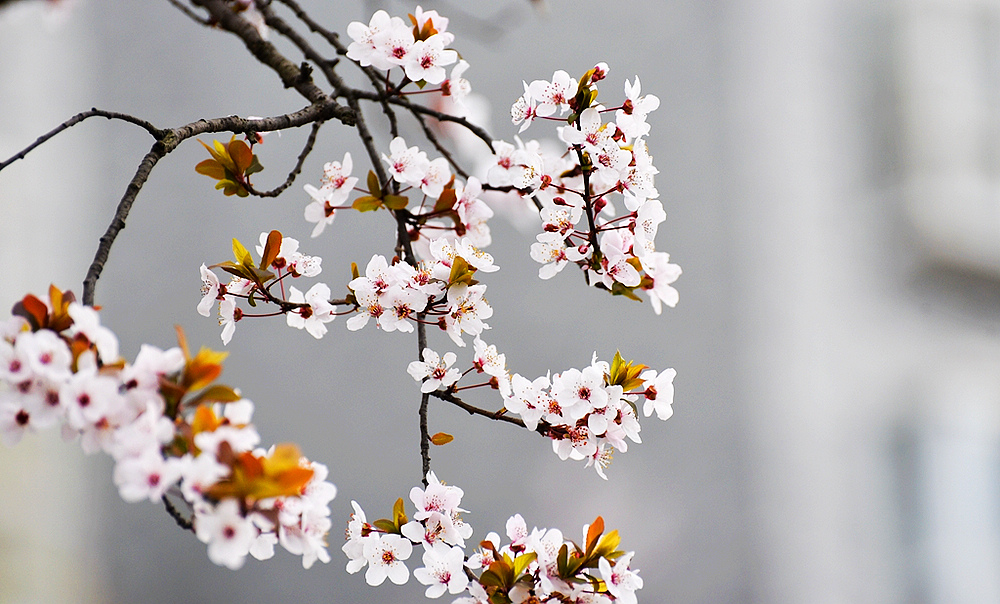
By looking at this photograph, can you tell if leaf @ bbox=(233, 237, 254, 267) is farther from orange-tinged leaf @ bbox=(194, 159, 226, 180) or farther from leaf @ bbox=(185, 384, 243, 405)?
leaf @ bbox=(185, 384, 243, 405)

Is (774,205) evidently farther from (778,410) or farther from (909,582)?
(909,582)

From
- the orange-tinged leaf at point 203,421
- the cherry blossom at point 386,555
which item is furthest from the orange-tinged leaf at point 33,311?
the cherry blossom at point 386,555

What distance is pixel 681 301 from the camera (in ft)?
10.4

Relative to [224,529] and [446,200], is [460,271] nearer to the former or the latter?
[446,200]

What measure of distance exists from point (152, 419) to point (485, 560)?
36 cm

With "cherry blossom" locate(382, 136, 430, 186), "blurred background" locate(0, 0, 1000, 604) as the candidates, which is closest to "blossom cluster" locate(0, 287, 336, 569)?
"cherry blossom" locate(382, 136, 430, 186)

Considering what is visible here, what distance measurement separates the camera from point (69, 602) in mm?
2273

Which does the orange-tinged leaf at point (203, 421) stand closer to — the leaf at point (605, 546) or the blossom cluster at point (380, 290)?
the blossom cluster at point (380, 290)

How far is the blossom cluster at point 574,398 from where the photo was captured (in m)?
0.72

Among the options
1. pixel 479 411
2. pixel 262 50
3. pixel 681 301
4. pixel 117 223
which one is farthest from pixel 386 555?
pixel 681 301

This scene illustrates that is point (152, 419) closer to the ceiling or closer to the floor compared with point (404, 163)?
closer to the floor

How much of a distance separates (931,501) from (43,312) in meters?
3.22

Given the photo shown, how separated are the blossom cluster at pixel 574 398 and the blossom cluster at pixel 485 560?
73 millimetres

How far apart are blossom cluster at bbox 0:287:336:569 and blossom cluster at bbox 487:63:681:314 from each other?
0.33 meters
